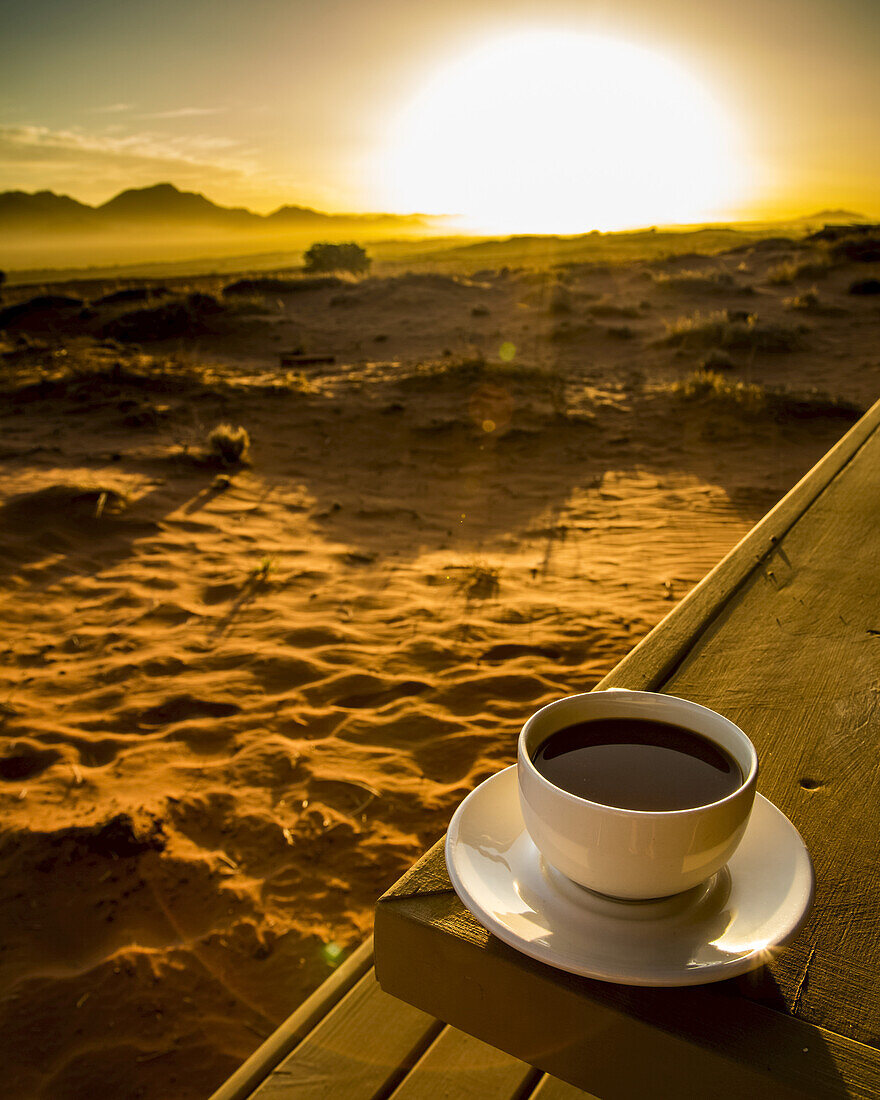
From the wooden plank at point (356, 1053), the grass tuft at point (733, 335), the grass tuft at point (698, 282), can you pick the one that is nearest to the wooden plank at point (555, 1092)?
the wooden plank at point (356, 1053)

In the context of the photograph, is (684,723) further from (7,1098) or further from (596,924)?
(7,1098)

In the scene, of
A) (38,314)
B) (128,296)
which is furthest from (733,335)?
(128,296)

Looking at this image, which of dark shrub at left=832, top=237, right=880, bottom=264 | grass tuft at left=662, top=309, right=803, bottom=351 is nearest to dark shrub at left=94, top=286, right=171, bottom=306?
grass tuft at left=662, top=309, right=803, bottom=351

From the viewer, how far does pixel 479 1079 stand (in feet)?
4.15

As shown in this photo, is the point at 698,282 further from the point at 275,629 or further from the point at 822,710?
the point at 822,710

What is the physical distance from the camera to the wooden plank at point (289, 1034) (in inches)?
54.7

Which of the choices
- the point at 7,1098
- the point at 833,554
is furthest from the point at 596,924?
the point at 7,1098

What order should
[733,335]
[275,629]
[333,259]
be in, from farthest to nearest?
[333,259] → [733,335] → [275,629]

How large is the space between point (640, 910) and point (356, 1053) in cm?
101

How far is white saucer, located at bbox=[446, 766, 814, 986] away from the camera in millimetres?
566

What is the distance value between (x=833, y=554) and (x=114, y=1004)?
85.9 inches

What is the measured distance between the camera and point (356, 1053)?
1.35 metres

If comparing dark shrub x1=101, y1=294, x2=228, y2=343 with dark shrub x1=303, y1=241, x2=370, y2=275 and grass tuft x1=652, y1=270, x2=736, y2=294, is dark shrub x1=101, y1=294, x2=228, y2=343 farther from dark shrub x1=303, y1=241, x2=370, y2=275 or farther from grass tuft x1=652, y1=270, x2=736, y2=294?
dark shrub x1=303, y1=241, x2=370, y2=275

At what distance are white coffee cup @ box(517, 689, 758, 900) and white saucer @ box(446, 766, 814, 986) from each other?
27mm
